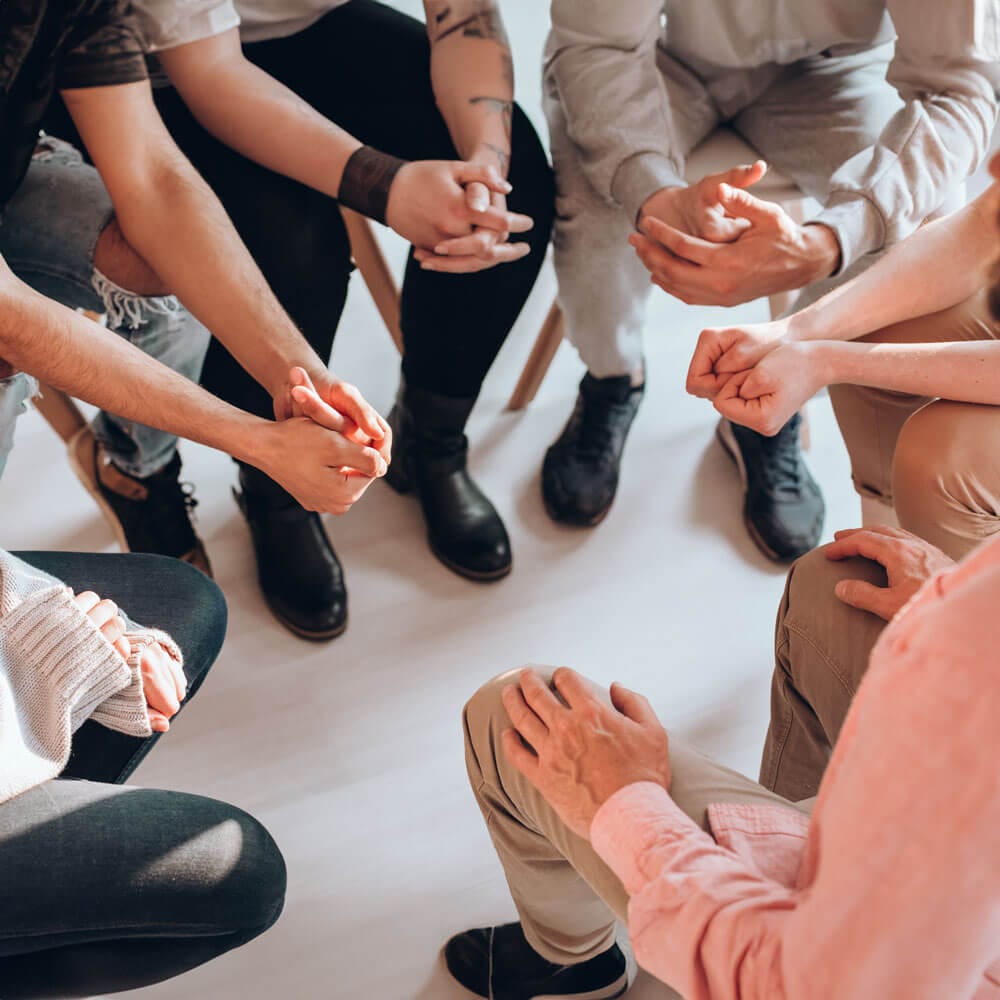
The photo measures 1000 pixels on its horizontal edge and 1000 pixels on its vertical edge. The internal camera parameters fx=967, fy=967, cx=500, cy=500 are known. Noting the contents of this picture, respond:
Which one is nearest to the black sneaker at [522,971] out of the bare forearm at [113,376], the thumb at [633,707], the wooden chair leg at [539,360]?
the thumb at [633,707]

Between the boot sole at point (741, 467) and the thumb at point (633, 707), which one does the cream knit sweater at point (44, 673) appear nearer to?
the thumb at point (633, 707)

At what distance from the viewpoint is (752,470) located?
1.65 m

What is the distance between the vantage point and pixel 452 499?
1581 millimetres

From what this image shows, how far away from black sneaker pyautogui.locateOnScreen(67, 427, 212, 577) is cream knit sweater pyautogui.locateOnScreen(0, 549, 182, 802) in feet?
1.94

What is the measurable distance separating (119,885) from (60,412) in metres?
0.90

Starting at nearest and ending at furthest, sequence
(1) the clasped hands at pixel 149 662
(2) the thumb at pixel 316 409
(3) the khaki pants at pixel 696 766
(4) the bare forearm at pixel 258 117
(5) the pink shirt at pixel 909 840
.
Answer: (5) the pink shirt at pixel 909 840 → (3) the khaki pants at pixel 696 766 → (1) the clasped hands at pixel 149 662 → (2) the thumb at pixel 316 409 → (4) the bare forearm at pixel 258 117

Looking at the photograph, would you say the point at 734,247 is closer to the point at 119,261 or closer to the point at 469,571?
the point at 469,571

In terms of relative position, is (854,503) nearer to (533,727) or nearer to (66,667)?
(533,727)

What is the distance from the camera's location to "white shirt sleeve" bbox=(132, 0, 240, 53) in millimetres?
1193

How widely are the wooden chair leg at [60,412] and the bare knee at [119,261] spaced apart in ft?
1.08

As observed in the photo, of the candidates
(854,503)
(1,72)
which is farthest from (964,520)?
(1,72)

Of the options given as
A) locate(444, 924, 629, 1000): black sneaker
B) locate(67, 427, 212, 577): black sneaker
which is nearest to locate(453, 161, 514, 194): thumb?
locate(67, 427, 212, 577): black sneaker

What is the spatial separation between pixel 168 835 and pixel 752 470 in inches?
44.5

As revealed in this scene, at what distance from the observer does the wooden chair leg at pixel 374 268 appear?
5.21 feet
